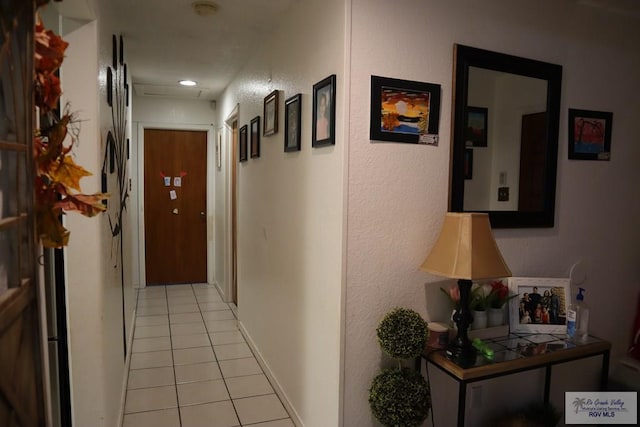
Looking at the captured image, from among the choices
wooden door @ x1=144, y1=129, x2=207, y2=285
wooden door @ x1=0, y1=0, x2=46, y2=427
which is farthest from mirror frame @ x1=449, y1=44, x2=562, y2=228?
wooden door @ x1=144, y1=129, x2=207, y2=285

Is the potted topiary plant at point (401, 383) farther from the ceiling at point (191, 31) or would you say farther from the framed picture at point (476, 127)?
the ceiling at point (191, 31)

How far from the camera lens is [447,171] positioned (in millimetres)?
2023

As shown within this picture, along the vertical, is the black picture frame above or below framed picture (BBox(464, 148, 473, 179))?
above

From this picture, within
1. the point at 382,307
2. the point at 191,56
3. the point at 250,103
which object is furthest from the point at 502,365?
the point at 191,56

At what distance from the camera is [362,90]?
183 cm

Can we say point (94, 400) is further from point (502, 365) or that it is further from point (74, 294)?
point (502, 365)

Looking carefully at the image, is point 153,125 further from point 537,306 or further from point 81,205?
point 81,205

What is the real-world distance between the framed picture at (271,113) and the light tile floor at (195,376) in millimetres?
1751

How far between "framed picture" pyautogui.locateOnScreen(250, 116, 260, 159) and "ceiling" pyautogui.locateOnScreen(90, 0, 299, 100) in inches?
22.1

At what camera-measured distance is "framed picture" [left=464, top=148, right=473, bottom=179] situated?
2.05m

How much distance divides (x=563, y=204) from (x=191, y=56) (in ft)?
9.87

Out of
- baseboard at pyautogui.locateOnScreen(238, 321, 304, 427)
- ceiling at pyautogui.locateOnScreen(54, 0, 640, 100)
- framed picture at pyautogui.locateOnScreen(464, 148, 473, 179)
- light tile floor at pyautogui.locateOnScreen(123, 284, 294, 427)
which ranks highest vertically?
ceiling at pyautogui.locateOnScreen(54, 0, 640, 100)

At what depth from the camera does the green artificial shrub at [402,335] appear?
5.78 feet

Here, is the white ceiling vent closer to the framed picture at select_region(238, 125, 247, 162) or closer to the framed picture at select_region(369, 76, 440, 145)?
the framed picture at select_region(238, 125, 247, 162)
